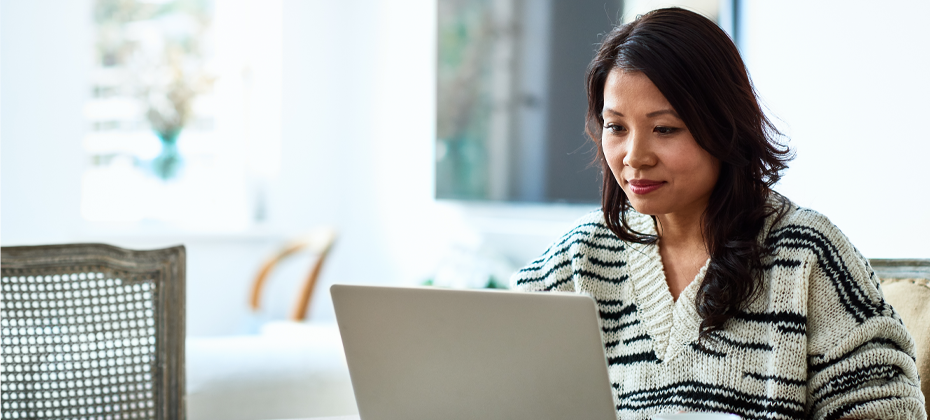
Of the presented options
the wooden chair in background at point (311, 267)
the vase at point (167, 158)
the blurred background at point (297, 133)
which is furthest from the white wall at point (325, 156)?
the vase at point (167, 158)

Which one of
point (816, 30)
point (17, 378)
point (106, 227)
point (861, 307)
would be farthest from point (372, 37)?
point (861, 307)

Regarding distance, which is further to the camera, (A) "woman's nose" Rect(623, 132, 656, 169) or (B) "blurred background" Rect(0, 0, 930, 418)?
(B) "blurred background" Rect(0, 0, 930, 418)

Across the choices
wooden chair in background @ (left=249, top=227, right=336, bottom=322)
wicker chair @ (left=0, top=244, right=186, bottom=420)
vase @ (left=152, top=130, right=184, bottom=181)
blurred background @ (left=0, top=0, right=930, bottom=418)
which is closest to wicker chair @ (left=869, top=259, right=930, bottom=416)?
blurred background @ (left=0, top=0, right=930, bottom=418)

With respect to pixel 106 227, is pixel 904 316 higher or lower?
higher

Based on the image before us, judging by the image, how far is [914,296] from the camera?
1153mm

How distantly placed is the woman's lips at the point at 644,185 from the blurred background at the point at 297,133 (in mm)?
1040

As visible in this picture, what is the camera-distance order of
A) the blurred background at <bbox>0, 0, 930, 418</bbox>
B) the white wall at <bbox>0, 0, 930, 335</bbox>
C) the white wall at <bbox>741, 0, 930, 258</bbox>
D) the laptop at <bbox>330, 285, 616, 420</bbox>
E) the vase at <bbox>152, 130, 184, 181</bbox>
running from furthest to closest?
the vase at <bbox>152, 130, 184, 181</bbox> < the white wall at <bbox>0, 0, 930, 335</bbox> < the blurred background at <bbox>0, 0, 930, 418</bbox> < the white wall at <bbox>741, 0, 930, 258</bbox> < the laptop at <bbox>330, 285, 616, 420</bbox>

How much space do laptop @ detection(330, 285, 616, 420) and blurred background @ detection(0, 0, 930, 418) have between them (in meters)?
1.39

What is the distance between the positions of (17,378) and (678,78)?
1.03m

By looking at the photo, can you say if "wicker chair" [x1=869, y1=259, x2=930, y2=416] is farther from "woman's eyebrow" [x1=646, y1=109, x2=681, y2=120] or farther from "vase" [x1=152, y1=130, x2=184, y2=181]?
"vase" [x1=152, y1=130, x2=184, y2=181]

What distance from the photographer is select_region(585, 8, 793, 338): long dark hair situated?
0.98 m

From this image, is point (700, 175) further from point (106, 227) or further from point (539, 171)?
point (106, 227)

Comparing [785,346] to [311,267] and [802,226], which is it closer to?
[802,226]

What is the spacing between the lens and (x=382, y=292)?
81cm
